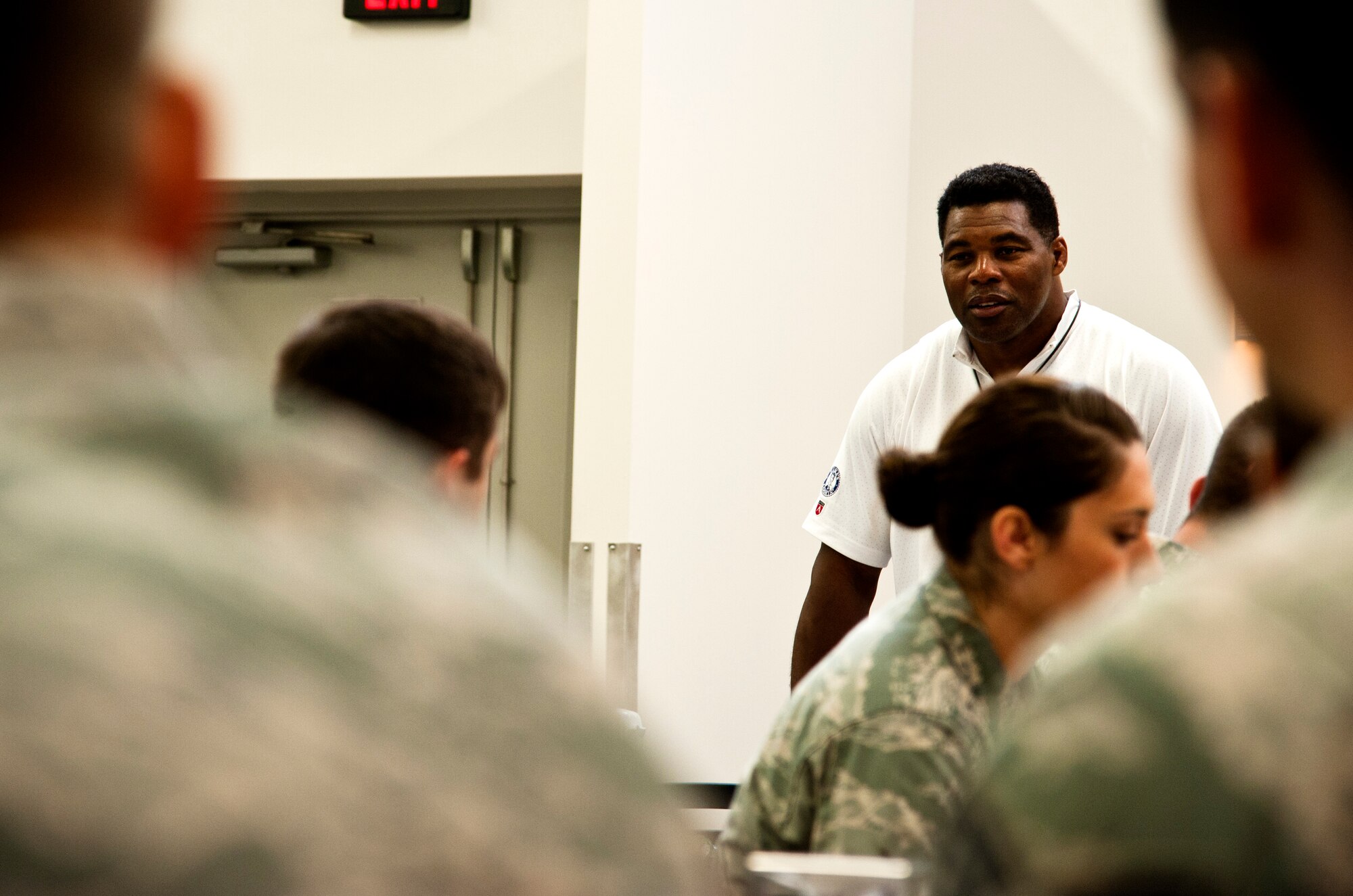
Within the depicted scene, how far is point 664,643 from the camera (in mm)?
3307

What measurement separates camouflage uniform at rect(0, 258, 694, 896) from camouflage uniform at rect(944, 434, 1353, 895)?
11 centimetres

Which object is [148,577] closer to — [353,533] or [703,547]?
[353,533]

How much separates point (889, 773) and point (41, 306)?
0.98m

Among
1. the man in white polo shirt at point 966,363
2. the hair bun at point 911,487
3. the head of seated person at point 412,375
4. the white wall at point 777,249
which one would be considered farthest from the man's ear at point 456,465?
the white wall at point 777,249

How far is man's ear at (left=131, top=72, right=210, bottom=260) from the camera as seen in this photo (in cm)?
46

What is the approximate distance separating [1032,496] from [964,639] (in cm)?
21

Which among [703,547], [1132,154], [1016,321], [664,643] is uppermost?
[1132,154]

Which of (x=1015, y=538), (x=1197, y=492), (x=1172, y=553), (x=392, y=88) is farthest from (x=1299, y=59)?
(x=392, y=88)

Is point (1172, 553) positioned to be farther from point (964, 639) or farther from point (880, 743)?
point (880, 743)

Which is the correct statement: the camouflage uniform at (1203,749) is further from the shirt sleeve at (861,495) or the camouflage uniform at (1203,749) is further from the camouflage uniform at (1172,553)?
the shirt sleeve at (861,495)

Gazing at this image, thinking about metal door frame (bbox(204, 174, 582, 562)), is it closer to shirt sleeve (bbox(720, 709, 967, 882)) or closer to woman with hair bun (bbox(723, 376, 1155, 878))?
woman with hair bun (bbox(723, 376, 1155, 878))

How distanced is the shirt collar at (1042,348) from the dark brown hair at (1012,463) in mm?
990

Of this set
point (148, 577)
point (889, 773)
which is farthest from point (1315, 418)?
point (889, 773)

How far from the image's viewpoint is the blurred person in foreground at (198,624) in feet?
1.16
